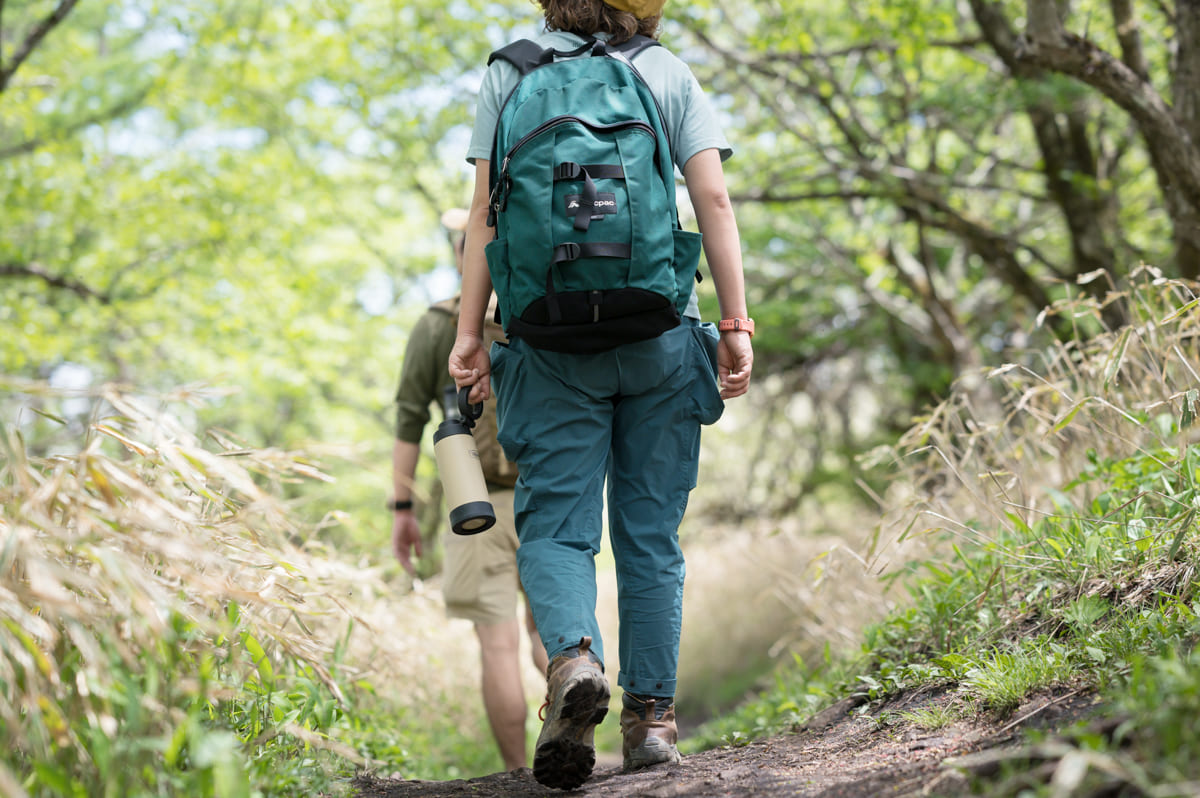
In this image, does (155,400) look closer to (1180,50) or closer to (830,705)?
(830,705)

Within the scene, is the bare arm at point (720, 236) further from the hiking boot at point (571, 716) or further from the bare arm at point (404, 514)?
the bare arm at point (404, 514)

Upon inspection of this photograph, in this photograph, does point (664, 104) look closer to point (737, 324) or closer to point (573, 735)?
point (737, 324)

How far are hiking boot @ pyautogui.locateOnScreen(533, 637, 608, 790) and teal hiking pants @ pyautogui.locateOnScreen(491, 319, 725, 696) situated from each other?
0.15m

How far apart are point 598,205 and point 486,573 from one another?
1.56m

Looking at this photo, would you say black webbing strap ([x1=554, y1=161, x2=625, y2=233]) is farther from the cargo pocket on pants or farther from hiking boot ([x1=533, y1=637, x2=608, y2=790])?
hiking boot ([x1=533, y1=637, x2=608, y2=790])

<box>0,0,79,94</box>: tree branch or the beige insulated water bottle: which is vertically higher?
<box>0,0,79,94</box>: tree branch

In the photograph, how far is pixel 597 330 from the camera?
213 centimetres

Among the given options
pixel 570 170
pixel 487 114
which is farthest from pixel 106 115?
pixel 570 170

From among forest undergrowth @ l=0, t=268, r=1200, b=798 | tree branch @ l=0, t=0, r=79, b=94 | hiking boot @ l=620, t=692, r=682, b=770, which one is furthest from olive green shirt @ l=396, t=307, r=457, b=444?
tree branch @ l=0, t=0, r=79, b=94

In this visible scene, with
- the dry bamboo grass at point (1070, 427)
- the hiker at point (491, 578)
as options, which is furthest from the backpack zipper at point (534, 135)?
the dry bamboo grass at point (1070, 427)

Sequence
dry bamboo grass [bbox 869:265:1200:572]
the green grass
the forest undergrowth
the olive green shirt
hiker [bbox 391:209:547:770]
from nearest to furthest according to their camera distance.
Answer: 1. the green grass
2. the forest undergrowth
3. dry bamboo grass [bbox 869:265:1200:572]
4. hiker [bbox 391:209:547:770]
5. the olive green shirt

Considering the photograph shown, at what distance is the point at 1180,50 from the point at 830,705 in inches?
132

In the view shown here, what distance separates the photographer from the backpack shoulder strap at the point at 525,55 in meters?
2.31

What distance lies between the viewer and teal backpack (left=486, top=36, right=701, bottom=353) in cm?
207
